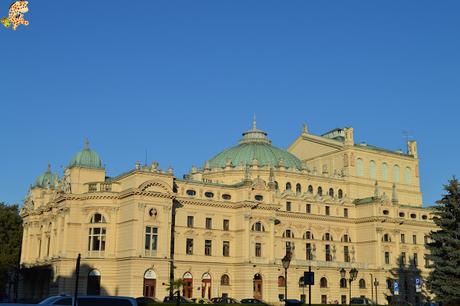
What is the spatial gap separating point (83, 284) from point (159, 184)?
15669 millimetres

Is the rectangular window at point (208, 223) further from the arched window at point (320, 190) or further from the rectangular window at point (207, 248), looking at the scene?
the arched window at point (320, 190)

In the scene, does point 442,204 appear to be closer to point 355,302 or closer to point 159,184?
point 355,302

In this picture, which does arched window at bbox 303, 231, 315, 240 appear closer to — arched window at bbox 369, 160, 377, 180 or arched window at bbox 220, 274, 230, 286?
arched window at bbox 220, 274, 230, 286

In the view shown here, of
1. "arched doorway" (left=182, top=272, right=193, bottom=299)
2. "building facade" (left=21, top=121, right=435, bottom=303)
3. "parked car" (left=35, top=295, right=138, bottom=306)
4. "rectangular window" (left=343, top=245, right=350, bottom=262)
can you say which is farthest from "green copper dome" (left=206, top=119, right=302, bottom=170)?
"parked car" (left=35, top=295, right=138, bottom=306)

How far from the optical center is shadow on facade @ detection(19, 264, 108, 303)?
72.7m

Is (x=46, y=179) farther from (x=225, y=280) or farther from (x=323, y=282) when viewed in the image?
(x=323, y=282)

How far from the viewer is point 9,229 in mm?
99812

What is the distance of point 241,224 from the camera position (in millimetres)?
80750

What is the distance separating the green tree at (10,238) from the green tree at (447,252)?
64.4 m

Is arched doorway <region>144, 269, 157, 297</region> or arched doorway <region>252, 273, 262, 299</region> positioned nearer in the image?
arched doorway <region>144, 269, 157, 297</region>

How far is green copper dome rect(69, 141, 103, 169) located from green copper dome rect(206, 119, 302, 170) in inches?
829

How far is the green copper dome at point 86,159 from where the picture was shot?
8012 centimetres

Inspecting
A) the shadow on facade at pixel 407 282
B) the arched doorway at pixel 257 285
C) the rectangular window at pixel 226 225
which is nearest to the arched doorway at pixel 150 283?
the rectangular window at pixel 226 225

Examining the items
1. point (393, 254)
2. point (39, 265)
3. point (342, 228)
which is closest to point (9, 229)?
point (39, 265)
